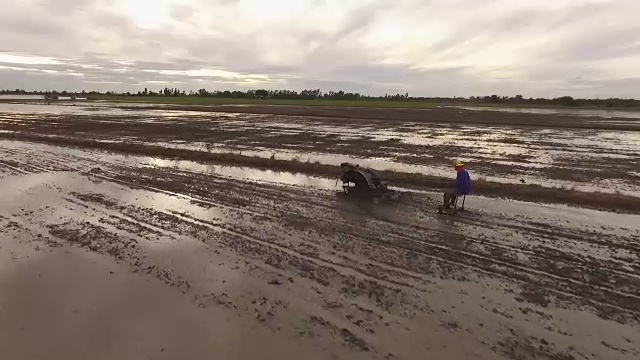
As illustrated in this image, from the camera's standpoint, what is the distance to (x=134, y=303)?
265 inches

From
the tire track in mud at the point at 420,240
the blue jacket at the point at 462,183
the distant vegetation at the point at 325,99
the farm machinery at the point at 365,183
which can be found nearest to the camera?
the tire track in mud at the point at 420,240

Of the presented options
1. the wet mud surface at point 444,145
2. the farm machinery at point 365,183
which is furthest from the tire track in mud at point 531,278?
the wet mud surface at point 444,145

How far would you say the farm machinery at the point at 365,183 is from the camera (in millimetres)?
13188

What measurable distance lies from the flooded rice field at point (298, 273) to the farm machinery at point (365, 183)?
1.93 ft

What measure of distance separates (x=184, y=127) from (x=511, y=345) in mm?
32547

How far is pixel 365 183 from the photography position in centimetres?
1319

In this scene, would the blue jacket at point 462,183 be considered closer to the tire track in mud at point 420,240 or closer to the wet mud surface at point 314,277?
the wet mud surface at point 314,277

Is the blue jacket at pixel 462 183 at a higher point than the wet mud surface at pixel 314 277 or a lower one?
higher

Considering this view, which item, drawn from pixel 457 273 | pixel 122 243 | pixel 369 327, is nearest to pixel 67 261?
pixel 122 243

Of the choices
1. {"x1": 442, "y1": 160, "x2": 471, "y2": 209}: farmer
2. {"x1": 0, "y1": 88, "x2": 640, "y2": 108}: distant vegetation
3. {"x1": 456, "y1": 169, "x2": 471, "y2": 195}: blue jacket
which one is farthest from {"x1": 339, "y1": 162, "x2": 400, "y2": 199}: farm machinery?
{"x1": 0, "y1": 88, "x2": 640, "y2": 108}: distant vegetation

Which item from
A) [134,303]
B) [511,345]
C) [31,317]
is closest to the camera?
[511,345]

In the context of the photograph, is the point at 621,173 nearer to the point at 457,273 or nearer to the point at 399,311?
the point at 457,273

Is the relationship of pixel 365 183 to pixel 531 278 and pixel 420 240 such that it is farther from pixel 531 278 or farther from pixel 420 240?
pixel 531 278

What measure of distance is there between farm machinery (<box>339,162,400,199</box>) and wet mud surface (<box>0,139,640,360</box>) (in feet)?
2.71
